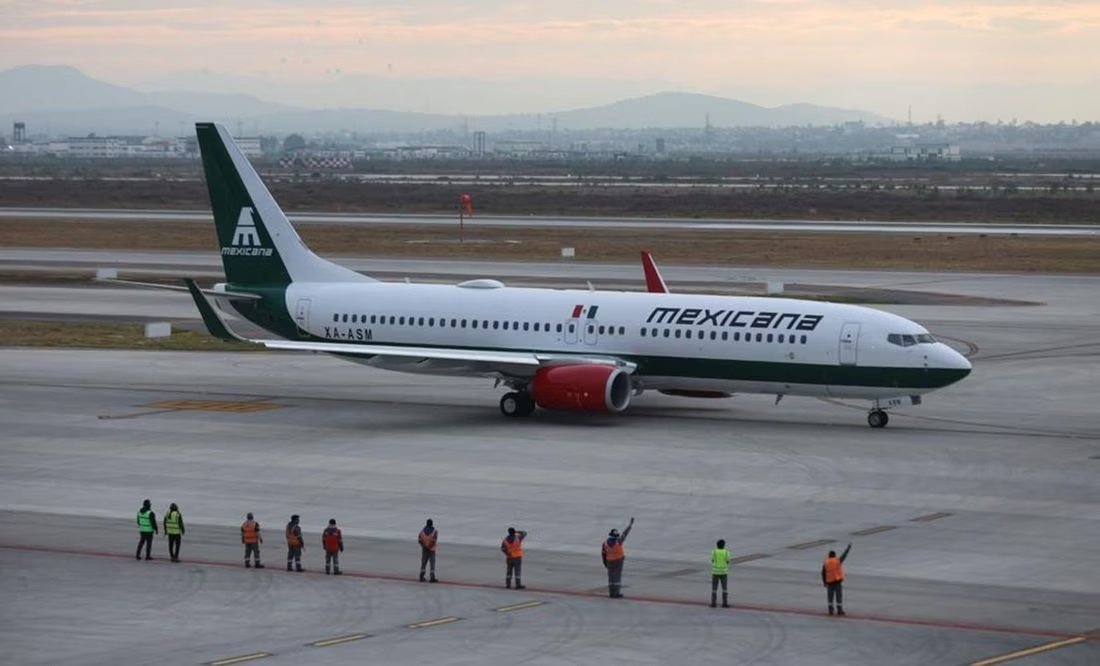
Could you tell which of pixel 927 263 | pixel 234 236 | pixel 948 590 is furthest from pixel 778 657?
pixel 927 263

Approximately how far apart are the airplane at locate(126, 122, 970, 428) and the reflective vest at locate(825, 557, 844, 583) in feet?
74.1

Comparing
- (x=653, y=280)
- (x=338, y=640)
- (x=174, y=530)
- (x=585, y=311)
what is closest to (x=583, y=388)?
(x=585, y=311)

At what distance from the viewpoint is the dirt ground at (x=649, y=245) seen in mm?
114250

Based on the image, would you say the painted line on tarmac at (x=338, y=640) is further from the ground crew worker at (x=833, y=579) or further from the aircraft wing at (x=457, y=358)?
the aircraft wing at (x=457, y=358)

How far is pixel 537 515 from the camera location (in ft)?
135

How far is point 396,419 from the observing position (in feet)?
186

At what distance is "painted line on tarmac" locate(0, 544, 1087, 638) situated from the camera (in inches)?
1209

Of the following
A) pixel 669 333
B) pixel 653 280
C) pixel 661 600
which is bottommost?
pixel 661 600

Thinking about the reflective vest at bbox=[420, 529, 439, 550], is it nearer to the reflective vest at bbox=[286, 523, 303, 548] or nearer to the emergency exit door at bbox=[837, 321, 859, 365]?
→ the reflective vest at bbox=[286, 523, 303, 548]

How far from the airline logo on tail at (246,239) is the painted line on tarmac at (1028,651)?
39.2 metres

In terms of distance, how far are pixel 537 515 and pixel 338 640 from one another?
11.8 metres

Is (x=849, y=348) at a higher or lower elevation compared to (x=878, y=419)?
higher

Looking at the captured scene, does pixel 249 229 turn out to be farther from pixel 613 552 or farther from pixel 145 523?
pixel 613 552

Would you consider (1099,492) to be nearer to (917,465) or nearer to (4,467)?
(917,465)
